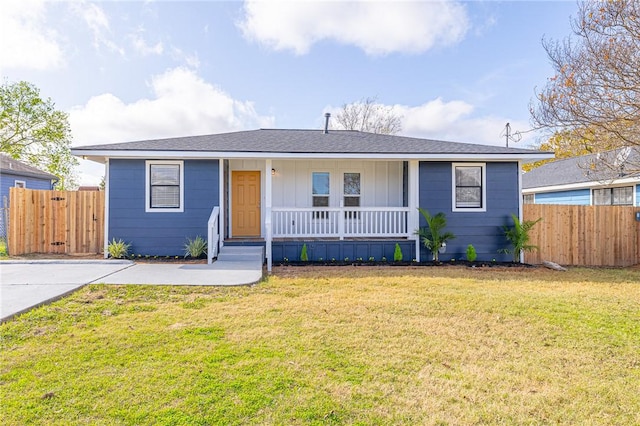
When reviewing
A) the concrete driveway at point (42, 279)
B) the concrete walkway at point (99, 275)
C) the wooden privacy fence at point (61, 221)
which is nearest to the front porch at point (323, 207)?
the concrete walkway at point (99, 275)

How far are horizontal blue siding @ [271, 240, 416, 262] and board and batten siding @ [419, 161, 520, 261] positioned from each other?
3.37ft

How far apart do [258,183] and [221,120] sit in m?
13.8

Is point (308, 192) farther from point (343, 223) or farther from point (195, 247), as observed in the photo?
point (195, 247)

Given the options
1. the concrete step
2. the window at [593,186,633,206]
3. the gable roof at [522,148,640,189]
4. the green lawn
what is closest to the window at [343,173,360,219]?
the concrete step

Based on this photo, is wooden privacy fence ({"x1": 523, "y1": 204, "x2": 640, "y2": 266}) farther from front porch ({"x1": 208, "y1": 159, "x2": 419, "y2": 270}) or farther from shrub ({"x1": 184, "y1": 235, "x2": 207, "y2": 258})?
shrub ({"x1": 184, "y1": 235, "x2": 207, "y2": 258})

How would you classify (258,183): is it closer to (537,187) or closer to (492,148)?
(492,148)

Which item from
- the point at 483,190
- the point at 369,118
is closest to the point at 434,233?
the point at 483,190

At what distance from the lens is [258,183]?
10.1 m

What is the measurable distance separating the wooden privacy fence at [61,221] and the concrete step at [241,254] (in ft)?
12.7

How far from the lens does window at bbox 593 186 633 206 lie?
12.5 meters

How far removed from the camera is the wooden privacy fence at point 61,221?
9.21m

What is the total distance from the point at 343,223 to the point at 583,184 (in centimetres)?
1133

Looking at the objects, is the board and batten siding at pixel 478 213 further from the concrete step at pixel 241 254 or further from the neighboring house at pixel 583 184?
the concrete step at pixel 241 254

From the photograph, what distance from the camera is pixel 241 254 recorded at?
8.60 metres
